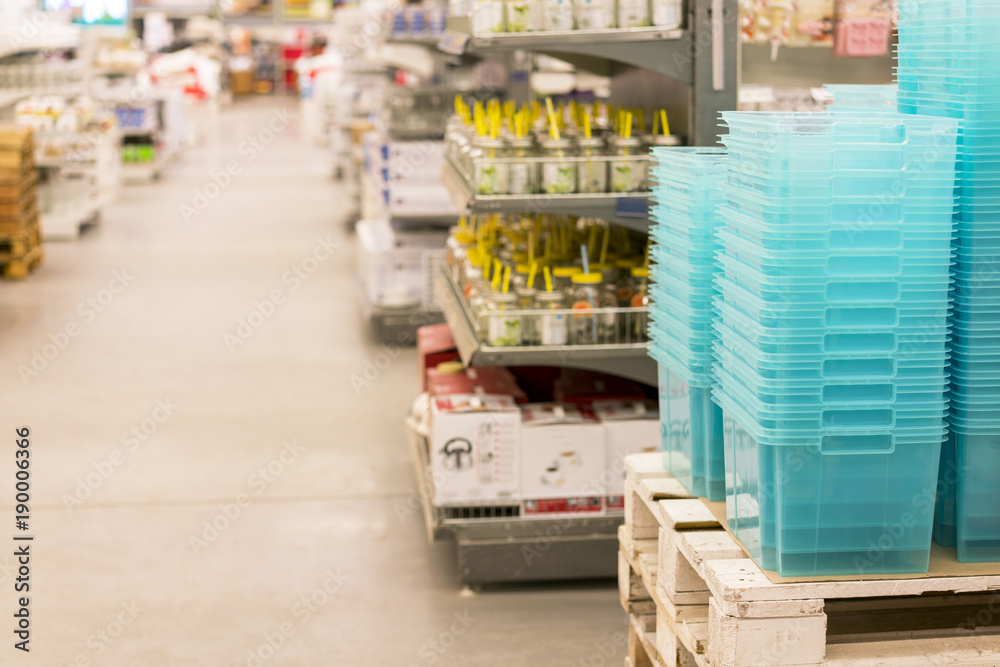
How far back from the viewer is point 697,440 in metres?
2.37

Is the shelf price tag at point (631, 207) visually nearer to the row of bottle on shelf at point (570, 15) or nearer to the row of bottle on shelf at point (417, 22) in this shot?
the row of bottle on shelf at point (570, 15)

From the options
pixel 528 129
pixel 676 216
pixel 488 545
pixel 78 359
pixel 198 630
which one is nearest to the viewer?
pixel 676 216

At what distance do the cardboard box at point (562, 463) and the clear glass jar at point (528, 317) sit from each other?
0.86 ft

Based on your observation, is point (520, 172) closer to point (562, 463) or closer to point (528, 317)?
point (528, 317)

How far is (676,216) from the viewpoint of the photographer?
2404 millimetres

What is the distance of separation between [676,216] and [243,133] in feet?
60.5

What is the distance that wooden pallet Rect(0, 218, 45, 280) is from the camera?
8.10 meters

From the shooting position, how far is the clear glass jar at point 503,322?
3.54 metres

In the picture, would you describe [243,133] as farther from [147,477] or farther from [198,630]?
[198,630]

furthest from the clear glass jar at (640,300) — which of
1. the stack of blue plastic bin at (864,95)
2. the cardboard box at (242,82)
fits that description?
the cardboard box at (242,82)

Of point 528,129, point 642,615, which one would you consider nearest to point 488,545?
point 642,615

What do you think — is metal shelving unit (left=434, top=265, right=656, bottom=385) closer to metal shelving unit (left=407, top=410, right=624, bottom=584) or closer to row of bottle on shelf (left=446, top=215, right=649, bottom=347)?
row of bottle on shelf (left=446, top=215, right=649, bottom=347)

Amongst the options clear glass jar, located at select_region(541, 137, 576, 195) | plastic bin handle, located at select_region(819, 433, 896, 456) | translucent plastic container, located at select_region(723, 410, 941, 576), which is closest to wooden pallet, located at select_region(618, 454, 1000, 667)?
translucent plastic container, located at select_region(723, 410, 941, 576)

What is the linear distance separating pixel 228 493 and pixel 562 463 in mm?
1517
